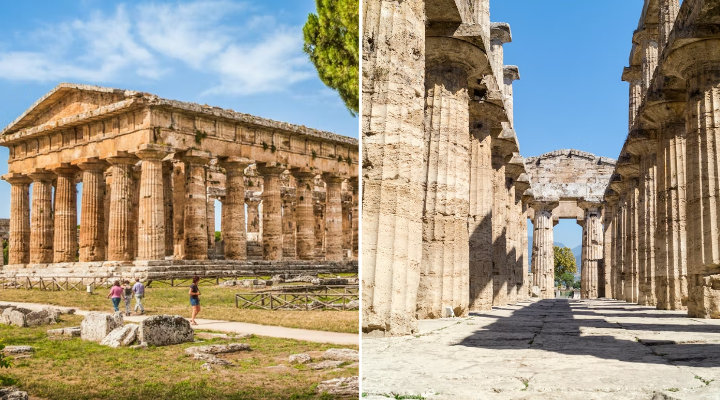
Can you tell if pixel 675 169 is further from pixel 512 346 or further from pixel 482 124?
pixel 512 346

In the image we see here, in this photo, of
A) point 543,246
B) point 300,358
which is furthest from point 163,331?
point 543,246

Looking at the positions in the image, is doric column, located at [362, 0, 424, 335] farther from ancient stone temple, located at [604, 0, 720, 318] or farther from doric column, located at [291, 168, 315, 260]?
doric column, located at [291, 168, 315, 260]

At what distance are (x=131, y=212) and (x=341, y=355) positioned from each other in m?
22.5

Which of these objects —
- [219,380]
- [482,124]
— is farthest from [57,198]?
[219,380]

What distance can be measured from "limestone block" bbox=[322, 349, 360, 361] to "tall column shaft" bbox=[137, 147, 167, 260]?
19372 millimetres

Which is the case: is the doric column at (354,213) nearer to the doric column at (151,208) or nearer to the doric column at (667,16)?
the doric column at (151,208)

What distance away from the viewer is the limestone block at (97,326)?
39.2 ft

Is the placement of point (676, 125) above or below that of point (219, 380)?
above

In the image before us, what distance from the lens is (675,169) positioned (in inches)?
727

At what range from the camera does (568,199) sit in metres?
41.7

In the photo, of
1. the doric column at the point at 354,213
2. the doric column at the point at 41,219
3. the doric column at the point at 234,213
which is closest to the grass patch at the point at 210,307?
the doric column at the point at 234,213

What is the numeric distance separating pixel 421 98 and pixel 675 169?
1166 centimetres

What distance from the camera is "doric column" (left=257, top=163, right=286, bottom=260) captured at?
34.8 metres

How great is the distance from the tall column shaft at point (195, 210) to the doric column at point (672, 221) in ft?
61.8
